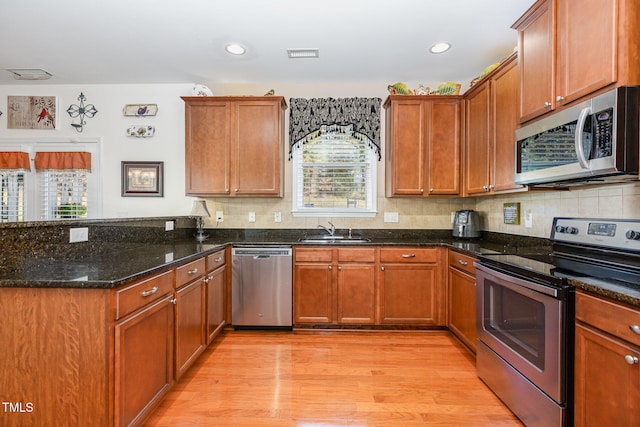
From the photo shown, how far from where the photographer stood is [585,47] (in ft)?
5.26

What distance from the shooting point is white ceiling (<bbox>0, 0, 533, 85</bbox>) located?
7.47ft

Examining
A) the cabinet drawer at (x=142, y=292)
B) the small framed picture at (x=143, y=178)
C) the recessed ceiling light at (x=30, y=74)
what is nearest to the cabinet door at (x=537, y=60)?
the cabinet drawer at (x=142, y=292)

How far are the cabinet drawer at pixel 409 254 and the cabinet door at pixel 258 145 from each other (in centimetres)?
128

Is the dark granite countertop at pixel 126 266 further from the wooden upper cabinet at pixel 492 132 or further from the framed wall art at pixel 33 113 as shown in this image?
the framed wall art at pixel 33 113

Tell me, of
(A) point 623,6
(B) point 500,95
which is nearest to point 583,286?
(A) point 623,6

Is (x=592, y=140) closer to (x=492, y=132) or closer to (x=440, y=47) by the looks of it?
(x=492, y=132)

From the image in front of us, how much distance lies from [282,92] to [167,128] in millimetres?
1396

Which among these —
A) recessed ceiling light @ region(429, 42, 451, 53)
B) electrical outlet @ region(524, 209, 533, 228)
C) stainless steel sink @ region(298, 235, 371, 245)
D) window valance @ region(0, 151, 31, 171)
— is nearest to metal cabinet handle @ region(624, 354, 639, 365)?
electrical outlet @ region(524, 209, 533, 228)

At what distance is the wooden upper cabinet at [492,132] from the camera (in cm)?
238

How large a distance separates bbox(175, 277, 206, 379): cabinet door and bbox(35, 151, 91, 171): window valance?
→ 2442 mm

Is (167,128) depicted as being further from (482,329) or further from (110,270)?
(482,329)

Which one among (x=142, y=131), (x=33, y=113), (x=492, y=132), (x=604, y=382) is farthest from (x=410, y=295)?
(x=33, y=113)

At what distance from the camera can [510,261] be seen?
185cm

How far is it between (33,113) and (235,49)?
2722mm
